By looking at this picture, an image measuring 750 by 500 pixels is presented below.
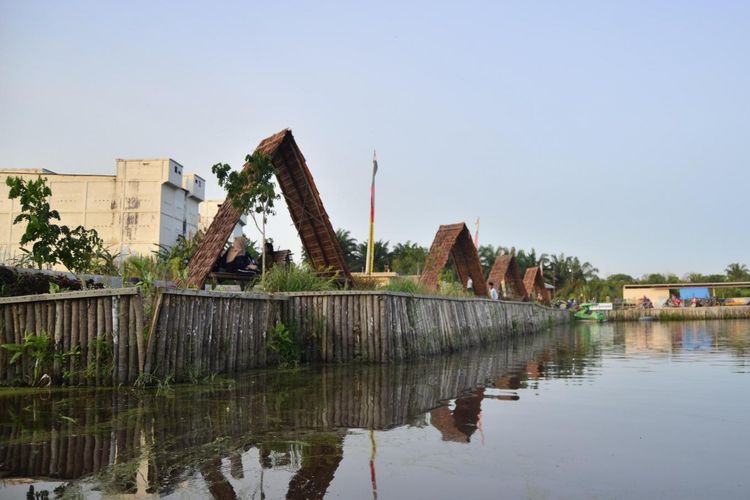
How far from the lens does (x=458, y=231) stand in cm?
2222

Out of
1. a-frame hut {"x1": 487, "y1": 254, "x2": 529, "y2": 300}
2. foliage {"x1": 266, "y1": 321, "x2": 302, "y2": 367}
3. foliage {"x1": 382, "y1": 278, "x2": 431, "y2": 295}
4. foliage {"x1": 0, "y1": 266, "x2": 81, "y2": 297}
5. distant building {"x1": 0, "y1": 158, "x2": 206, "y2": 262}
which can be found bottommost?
foliage {"x1": 266, "y1": 321, "x2": 302, "y2": 367}

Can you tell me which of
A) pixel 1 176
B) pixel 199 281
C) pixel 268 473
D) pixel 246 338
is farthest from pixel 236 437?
pixel 1 176

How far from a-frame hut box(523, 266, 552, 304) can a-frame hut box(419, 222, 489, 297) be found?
60.0 feet

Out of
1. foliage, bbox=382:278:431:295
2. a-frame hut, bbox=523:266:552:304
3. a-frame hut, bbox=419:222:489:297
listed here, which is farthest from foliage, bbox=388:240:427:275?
foliage, bbox=382:278:431:295

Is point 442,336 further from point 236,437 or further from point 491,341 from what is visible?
point 236,437

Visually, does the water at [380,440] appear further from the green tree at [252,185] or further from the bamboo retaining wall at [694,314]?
the bamboo retaining wall at [694,314]

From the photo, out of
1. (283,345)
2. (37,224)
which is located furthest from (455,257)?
(37,224)

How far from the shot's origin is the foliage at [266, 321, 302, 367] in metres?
9.94

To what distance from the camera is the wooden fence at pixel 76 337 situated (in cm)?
720

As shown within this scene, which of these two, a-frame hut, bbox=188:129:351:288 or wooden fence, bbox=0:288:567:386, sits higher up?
a-frame hut, bbox=188:129:351:288

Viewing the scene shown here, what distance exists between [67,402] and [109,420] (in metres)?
1.25

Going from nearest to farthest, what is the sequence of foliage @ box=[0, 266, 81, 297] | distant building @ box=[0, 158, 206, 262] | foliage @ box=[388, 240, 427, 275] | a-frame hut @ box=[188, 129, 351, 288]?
foliage @ box=[0, 266, 81, 297] → a-frame hut @ box=[188, 129, 351, 288] → distant building @ box=[0, 158, 206, 262] → foliage @ box=[388, 240, 427, 275]

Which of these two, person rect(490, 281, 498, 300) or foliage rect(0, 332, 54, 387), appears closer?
foliage rect(0, 332, 54, 387)

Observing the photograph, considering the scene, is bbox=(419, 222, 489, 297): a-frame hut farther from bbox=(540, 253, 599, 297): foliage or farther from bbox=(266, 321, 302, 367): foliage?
bbox=(540, 253, 599, 297): foliage
